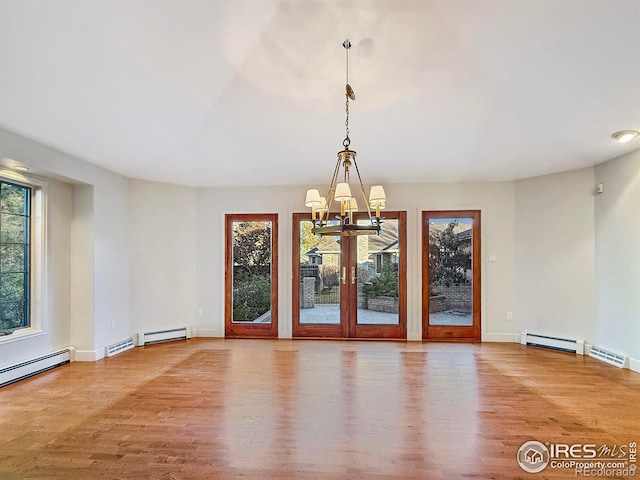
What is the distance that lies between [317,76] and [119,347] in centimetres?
490

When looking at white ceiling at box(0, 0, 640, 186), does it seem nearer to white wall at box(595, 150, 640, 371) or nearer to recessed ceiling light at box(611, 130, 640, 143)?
recessed ceiling light at box(611, 130, 640, 143)

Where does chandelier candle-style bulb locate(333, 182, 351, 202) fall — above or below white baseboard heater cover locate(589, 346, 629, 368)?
above

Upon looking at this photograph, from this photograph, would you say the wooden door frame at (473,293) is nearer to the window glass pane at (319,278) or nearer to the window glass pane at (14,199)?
the window glass pane at (319,278)

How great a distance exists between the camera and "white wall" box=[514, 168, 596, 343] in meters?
5.07

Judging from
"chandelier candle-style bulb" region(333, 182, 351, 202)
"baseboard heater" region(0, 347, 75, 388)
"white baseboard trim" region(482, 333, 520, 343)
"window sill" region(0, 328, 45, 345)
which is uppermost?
"chandelier candle-style bulb" region(333, 182, 351, 202)

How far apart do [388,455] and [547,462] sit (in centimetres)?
110

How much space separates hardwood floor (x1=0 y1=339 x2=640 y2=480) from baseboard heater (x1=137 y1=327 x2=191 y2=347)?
0.65 meters

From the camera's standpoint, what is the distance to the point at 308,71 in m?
2.44

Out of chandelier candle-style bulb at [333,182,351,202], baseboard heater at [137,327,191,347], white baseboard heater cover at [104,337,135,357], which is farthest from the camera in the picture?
baseboard heater at [137,327,191,347]

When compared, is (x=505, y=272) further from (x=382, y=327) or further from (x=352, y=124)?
(x=352, y=124)

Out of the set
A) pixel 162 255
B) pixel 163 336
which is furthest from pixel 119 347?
pixel 162 255

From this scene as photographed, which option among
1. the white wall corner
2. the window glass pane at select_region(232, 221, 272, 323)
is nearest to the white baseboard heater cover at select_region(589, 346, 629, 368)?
the white wall corner

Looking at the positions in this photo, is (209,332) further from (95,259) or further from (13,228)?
(13,228)

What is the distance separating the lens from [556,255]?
5.34m
